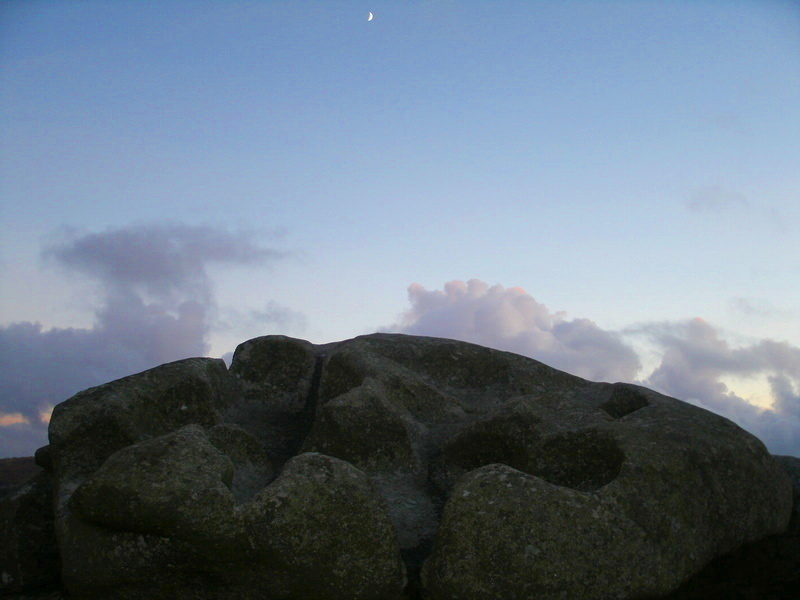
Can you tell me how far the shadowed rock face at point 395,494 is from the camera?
7.57 metres

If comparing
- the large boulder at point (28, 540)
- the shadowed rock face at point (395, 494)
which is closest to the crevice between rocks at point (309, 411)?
the shadowed rock face at point (395, 494)

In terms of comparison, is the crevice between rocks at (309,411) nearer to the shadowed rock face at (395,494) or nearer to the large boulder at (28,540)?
the shadowed rock face at (395,494)

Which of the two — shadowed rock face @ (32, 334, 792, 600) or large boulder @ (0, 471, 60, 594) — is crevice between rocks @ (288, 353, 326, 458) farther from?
large boulder @ (0, 471, 60, 594)

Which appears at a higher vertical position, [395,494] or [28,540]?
[395,494]

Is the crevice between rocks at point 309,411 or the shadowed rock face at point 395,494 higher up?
the crevice between rocks at point 309,411

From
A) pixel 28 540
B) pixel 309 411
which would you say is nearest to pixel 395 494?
pixel 309 411

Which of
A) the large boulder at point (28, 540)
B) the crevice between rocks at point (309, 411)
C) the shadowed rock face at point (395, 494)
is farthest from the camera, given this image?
the crevice between rocks at point (309, 411)

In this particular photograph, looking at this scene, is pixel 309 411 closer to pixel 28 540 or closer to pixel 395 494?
pixel 395 494

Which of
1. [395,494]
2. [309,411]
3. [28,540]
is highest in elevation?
[309,411]

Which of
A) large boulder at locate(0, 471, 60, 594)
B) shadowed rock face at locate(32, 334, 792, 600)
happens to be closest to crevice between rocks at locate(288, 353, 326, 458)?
shadowed rock face at locate(32, 334, 792, 600)

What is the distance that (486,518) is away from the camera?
7.62m

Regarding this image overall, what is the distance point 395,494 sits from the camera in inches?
388

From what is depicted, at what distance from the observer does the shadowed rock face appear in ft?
24.8

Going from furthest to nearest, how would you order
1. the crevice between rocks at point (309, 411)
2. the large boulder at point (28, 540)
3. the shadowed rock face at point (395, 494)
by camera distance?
the crevice between rocks at point (309, 411) < the large boulder at point (28, 540) < the shadowed rock face at point (395, 494)
